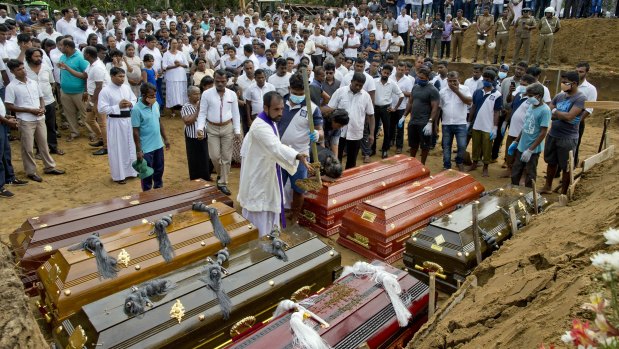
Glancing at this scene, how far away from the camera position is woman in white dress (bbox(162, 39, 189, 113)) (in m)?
9.84

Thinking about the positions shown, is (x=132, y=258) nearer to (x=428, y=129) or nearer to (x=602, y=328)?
(x=602, y=328)

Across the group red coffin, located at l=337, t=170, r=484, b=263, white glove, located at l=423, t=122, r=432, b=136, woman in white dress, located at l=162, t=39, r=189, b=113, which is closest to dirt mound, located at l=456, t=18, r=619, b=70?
white glove, located at l=423, t=122, r=432, b=136

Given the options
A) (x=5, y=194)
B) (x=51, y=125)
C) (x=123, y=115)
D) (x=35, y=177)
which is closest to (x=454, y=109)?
(x=123, y=115)

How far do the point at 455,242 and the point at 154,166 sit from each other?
163 inches

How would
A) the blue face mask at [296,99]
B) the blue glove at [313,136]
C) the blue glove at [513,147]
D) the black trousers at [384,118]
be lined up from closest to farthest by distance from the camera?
the blue glove at [313,136] → the blue face mask at [296,99] → the blue glove at [513,147] → the black trousers at [384,118]

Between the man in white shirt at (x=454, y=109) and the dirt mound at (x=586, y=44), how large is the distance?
26.8 ft

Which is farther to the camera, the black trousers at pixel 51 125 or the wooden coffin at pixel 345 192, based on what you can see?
the black trousers at pixel 51 125

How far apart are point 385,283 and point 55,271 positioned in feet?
8.40

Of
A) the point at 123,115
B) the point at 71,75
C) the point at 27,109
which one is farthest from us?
the point at 71,75

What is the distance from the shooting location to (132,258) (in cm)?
371

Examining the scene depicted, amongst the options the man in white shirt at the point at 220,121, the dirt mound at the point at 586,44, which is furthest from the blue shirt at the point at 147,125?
the dirt mound at the point at 586,44

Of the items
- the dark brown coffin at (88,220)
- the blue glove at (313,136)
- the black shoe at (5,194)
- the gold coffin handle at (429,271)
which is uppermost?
the blue glove at (313,136)

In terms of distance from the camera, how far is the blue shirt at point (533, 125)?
243 inches

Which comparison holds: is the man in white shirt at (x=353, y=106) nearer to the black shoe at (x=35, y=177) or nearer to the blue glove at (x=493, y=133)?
the blue glove at (x=493, y=133)
